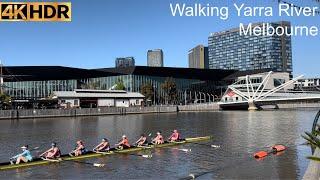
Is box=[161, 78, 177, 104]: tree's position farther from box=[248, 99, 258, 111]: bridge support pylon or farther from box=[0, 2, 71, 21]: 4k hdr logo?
box=[0, 2, 71, 21]: 4k hdr logo

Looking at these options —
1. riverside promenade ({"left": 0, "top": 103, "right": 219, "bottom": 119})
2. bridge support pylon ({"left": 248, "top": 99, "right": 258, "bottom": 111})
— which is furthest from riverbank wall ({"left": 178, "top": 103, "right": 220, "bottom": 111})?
bridge support pylon ({"left": 248, "top": 99, "right": 258, "bottom": 111})

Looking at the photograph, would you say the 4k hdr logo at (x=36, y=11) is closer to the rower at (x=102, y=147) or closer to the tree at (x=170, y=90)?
the rower at (x=102, y=147)

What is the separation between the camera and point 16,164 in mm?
32156

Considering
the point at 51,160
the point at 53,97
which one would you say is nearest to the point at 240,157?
the point at 51,160

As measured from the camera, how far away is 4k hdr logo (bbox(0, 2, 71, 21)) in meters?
20.0

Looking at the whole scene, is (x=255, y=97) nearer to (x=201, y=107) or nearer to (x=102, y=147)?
(x=201, y=107)

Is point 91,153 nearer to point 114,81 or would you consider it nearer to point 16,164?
point 16,164

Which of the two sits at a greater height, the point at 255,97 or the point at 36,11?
the point at 36,11

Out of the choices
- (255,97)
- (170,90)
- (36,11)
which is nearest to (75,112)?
(170,90)

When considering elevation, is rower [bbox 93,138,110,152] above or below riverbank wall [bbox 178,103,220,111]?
below

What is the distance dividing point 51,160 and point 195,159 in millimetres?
12236

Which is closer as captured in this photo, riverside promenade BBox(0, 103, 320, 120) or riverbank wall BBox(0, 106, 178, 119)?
riverbank wall BBox(0, 106, 178, 119)

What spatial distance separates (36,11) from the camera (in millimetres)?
20453

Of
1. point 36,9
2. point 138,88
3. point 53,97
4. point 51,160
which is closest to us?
point 36,9
